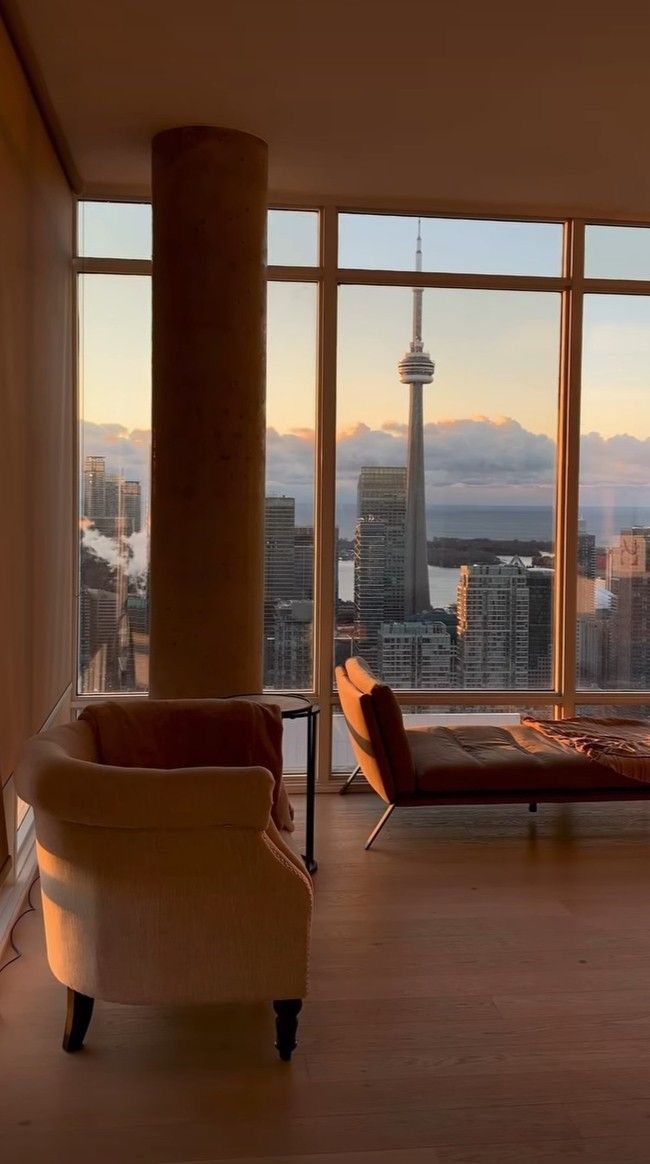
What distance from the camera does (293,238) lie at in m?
5.71

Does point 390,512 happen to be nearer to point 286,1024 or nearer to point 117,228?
point 117,228

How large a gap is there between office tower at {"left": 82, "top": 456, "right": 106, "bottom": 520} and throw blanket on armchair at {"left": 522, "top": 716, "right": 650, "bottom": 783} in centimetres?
265

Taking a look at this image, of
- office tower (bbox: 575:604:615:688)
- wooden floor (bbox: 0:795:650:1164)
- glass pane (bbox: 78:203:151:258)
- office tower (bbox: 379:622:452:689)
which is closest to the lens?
wooden floor (bbox: 0:795:650:1164)

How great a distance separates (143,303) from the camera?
5656 millimetres

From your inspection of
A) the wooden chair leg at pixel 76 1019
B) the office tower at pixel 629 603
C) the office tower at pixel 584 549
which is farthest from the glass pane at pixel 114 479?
the wooden chair leg at pixel 76 1019

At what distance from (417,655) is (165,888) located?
3471 mm

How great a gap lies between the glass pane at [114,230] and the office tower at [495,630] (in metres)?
2.60

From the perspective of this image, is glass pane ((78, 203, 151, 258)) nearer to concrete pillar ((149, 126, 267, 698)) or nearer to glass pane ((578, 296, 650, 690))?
concrete pillar ((149, 126, 267, 698))

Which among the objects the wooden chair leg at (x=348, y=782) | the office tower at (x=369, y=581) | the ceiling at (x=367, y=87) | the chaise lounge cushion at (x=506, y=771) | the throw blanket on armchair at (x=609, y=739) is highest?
the ceiling at (x=367, y=87)

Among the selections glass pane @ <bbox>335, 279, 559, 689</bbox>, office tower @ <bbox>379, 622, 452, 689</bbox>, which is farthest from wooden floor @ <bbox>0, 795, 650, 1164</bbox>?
glass pane @ <bbox>335, 279, 559, 689</bbox>

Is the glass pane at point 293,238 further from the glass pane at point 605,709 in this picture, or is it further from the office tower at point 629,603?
the glass pane at point 605,709

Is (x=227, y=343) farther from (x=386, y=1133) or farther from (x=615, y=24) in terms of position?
(x=386, y=1133)

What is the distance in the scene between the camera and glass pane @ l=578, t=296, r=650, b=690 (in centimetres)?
606

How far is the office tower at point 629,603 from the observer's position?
20.2ft
